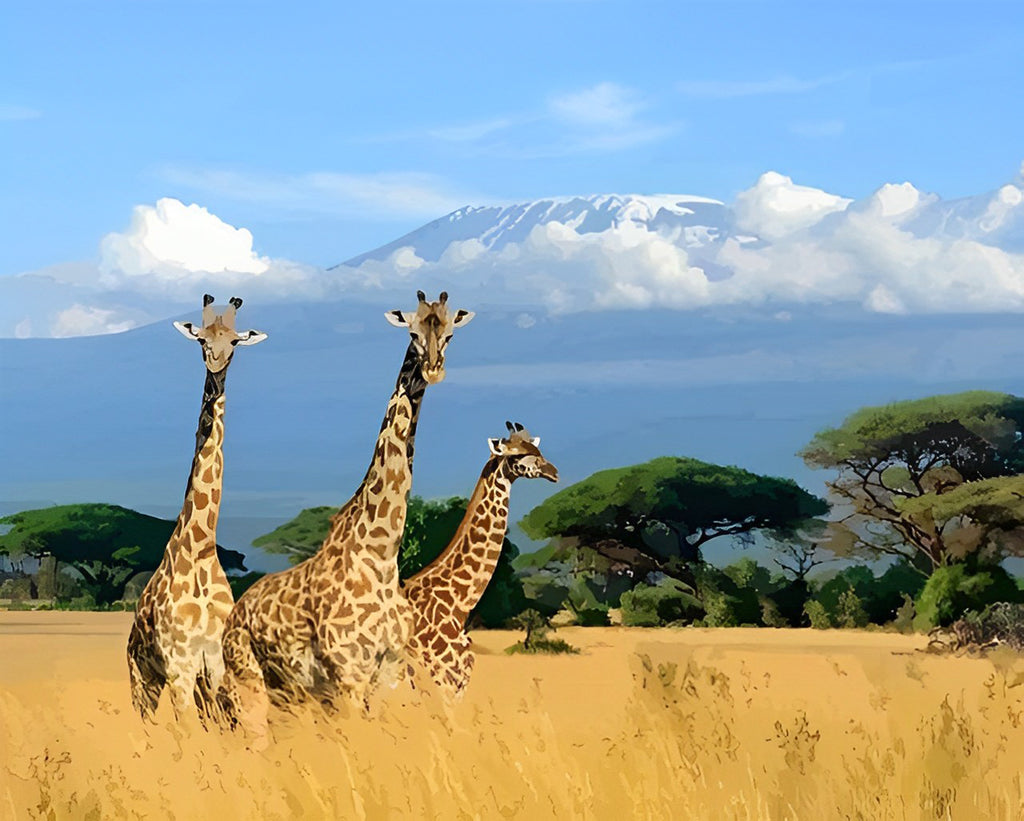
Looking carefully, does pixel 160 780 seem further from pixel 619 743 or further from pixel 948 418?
pixel 948 418

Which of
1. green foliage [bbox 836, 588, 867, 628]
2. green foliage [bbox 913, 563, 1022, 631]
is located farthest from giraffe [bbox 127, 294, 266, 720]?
green foliage [bbox 836, 588, 867, 628]

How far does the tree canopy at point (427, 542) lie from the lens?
27.4m

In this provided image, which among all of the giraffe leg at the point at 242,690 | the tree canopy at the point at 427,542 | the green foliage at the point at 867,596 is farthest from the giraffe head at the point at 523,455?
the green foliage at the point at 867,596

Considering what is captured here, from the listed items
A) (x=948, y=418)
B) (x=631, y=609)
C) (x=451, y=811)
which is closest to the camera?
(x=451, y=811)

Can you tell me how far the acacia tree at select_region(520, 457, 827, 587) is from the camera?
44531 mm

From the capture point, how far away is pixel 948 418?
4334 cm

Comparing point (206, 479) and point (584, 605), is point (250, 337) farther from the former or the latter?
point (584, 605)

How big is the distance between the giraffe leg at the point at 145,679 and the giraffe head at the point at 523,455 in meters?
3.38

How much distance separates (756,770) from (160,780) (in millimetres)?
3106

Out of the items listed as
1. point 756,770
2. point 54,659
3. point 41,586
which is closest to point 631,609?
point 54,659

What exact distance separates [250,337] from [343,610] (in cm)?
205

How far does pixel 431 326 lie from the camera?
9.50m

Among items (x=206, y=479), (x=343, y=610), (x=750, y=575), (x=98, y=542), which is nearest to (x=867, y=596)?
→ (x=750, y=575)

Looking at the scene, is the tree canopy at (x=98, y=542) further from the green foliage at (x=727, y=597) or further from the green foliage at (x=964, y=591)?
the green foliage at (x=964, y=591)
